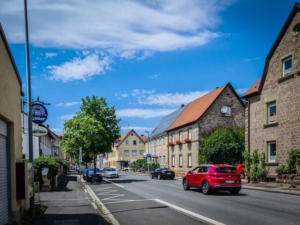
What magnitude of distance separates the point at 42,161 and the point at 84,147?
32.7 ft

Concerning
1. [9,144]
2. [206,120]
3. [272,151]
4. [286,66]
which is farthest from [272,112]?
[9,144]

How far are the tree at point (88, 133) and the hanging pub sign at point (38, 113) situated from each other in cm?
1783

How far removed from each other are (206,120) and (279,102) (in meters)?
16.6

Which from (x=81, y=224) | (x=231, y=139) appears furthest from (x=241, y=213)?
(x=231, y=139)

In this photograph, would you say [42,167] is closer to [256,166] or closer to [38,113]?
[38,113]

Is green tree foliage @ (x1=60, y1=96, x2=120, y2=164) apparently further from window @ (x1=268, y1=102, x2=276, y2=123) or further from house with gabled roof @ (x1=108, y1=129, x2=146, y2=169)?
house with gabled roof @ (x1=108, y1=129, x2=146, y2=169)

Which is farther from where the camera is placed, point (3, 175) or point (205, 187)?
point (205, 187)

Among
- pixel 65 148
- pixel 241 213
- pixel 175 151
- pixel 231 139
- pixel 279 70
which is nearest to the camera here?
pixel 241 213

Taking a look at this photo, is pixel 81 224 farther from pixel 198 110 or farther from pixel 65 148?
pixel 198 110

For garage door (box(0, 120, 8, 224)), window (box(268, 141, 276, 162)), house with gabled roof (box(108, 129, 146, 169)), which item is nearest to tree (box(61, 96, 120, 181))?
window (box(268, 141, 276, 162))

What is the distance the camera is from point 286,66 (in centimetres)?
2292

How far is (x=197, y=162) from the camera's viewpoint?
3788 centimetres

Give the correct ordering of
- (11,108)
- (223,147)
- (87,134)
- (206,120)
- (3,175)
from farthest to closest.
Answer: (206,120) → (223,147) → (87,134) → (11,108) → (3,175)

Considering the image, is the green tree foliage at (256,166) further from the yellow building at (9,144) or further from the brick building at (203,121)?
the yellow building at (9,144)
